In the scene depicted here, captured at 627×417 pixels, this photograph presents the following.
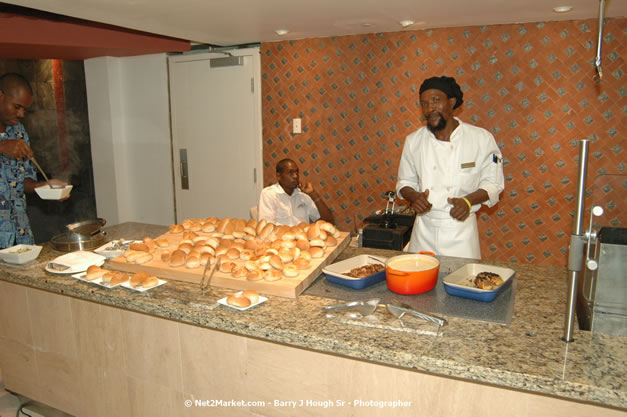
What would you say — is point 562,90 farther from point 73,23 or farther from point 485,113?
point 73,23

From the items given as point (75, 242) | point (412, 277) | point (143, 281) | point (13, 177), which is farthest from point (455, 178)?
point (13, 177)

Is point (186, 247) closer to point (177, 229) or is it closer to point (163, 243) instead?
point (163, 243)

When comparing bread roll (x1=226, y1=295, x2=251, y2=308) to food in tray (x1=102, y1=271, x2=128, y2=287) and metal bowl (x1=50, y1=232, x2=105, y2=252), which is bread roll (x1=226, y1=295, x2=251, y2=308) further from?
metal bowl (x1=50, y1=232, x2=105, y2=252)

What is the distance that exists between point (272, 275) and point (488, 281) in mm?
782

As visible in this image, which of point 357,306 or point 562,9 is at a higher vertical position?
point 562,9

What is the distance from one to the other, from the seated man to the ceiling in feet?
3.99

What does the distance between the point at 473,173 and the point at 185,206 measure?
390 cm

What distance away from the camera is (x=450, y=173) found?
291 cm

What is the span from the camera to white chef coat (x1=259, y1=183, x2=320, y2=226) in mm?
3820

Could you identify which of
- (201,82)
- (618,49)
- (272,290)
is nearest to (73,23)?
(201,82)

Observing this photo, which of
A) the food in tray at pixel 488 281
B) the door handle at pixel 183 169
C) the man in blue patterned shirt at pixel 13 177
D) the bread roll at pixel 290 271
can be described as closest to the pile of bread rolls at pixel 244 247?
the bread roll at pixel 290 271

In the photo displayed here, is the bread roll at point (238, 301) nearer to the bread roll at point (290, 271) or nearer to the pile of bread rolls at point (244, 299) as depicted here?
the pile of bread rolls at point (244, 299)

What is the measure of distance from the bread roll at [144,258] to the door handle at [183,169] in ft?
12.5

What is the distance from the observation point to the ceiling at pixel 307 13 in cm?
329
